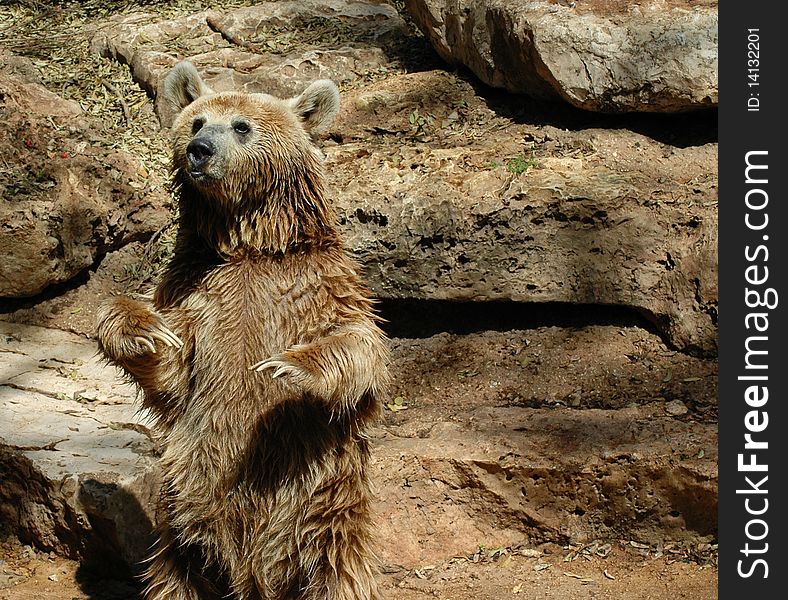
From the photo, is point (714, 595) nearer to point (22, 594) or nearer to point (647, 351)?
point (647, 351)

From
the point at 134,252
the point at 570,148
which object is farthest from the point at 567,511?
the point at 134,252

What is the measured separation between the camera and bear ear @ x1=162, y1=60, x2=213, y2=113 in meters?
5.09

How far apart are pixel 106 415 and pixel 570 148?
3.84 meters

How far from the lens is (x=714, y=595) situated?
5.16m

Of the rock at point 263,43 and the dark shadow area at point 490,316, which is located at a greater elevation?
the rock at point 263,43

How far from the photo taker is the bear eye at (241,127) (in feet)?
15.1

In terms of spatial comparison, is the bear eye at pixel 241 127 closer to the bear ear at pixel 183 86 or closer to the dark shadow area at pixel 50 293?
the bear ear at pixel 183 86

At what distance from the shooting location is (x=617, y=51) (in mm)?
6988

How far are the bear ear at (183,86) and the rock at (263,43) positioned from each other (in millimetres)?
3109

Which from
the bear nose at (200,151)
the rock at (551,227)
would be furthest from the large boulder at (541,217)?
the bear nose at (200,151)

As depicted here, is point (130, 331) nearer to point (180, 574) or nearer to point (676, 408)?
point (180, 574)

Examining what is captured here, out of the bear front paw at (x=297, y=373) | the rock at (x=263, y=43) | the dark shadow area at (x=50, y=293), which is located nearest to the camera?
the bear front paw at (x=297, y=373)

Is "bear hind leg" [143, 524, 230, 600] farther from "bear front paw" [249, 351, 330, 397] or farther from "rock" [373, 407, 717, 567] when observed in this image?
"rock" [373, 407, 717, 567]

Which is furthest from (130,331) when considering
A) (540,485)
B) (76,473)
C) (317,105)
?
(540,485)
